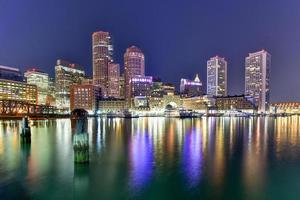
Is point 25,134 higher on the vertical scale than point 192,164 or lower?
higher

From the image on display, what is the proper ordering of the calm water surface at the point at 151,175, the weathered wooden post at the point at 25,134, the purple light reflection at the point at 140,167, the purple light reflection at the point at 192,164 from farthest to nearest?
the weathered wooden post at the point at 25,134, the purple light reflection at the point at 192,164, the purple light reflection at the point at 140,167, the calm water surface at the point at 151,175

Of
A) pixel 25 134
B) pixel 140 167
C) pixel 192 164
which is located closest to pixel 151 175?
pixel 140 167

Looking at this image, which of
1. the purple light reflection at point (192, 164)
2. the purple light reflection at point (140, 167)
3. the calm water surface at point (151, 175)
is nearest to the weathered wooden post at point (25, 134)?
the calm water surface at point (151, 175)

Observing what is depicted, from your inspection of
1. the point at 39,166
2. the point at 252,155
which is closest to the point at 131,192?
the point at 39,166

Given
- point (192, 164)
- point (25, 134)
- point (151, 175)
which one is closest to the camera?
point (151, 175)

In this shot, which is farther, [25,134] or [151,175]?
[25,134]

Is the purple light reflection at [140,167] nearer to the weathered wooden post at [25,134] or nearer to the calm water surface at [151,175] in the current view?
the calm water surface at [151,175]

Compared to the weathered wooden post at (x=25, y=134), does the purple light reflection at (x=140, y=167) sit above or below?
below

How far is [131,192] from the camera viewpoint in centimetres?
2011

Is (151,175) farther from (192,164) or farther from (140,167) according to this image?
(192,164)

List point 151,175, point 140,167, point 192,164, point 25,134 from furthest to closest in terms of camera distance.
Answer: point 25,134
point 192,164
point 140,167
point 151,175

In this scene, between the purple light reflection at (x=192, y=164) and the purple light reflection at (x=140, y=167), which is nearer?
the purple light reflection at (x=140, y=167)

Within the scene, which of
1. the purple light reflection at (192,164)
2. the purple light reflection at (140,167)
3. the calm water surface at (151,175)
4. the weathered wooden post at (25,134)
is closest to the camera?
the calm water surface at (151,175)

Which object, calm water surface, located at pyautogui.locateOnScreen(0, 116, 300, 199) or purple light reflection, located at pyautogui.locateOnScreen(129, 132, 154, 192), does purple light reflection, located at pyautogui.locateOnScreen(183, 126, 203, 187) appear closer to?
calm water surface, located at pyautogui.locateOnScreen(0, 116, 300, 199)
